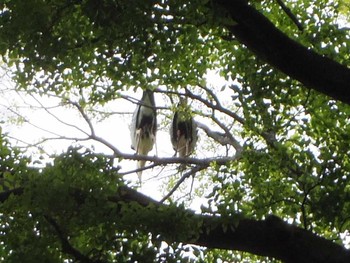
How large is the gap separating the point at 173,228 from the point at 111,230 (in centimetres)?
29

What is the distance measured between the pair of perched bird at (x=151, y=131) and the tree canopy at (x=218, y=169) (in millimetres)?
3508

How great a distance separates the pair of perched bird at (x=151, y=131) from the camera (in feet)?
28.6

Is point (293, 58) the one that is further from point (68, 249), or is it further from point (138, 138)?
point (138, 138)

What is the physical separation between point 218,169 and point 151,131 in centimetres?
423

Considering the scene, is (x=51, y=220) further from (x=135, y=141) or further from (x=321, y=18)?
(x=135, y=141)

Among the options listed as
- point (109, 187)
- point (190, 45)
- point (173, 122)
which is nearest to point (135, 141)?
point (173, 122)

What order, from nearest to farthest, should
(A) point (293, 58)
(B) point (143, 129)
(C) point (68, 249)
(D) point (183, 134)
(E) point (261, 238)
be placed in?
(C) point (68, 249)
(A) point (293, 58)
(E) point (261, 238)
(D) point (183, 134)
(B) point (143, 129)

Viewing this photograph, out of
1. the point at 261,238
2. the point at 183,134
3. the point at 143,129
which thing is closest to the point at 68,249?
the point at 261,238

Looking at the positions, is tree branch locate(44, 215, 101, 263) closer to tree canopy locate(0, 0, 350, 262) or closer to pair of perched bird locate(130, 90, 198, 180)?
tree canopy locate(0, 0, 350, 262)

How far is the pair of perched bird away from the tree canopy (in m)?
3.51

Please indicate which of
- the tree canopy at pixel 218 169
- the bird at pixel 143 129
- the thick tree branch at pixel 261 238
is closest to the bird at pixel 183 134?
the bird at pixel 143 129

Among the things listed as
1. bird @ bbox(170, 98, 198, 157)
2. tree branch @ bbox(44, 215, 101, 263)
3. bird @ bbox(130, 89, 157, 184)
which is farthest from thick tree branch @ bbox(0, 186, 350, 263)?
bird @ bbox(130, 89, 157, 184)

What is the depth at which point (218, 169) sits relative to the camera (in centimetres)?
481

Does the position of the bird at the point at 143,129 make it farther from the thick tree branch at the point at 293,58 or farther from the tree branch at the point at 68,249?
the tree branch at the point at 68,249
